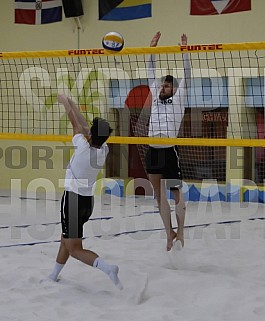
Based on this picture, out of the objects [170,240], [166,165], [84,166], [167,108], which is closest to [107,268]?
[84,166]

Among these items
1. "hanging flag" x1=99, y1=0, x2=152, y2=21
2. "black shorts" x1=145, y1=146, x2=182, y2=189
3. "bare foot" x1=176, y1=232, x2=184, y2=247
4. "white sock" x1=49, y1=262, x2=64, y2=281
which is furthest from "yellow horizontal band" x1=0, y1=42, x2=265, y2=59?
"hanging flag" x1=99, y1=0, x2=152, y2=21

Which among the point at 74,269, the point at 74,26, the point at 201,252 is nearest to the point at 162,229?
the point at 201,252

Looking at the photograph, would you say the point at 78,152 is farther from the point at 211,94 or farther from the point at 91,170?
the point at 211,94

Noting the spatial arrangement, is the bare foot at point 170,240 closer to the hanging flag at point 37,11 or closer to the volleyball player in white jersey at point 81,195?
the volleyball player in white jersey at point 81,195

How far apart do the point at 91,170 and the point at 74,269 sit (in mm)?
1030

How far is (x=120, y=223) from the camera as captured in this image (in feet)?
21.3

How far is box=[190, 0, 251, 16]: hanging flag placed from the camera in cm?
839

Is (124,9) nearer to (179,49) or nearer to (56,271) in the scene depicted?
(179,49)

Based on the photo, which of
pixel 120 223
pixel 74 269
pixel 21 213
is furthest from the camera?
pixel 21 213

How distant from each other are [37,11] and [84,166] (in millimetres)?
6911

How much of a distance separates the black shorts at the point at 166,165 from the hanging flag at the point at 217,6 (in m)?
4.54

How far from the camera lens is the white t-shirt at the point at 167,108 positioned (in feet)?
14.9

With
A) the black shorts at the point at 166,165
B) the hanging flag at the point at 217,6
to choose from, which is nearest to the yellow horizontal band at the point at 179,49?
the black shorts at the point at 166,165

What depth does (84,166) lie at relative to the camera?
3561 mm
